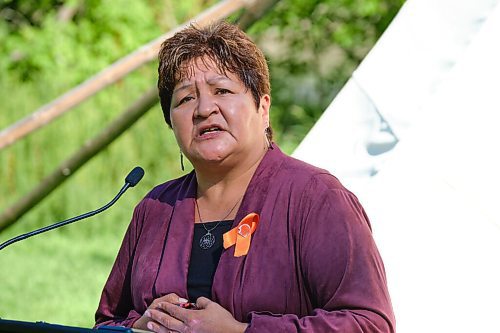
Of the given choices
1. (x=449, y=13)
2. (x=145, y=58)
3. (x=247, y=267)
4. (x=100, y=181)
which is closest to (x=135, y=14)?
(x=100, y=181)

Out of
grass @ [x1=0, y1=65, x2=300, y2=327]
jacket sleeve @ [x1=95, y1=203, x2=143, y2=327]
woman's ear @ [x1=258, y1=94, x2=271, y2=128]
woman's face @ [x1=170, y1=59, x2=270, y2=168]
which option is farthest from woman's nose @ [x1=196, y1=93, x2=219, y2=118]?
grass @ [x1=0, y1=65, x2=300, y2=327]

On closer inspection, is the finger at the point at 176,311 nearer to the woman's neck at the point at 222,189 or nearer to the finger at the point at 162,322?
the finger at the point at 162,322

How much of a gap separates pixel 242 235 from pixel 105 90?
8.63 m

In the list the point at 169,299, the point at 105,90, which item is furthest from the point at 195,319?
the point at 105,90

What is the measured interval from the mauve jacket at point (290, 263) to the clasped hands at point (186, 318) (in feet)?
0.14

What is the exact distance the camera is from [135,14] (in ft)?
37.6

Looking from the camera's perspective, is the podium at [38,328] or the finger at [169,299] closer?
the podium at [38,328]

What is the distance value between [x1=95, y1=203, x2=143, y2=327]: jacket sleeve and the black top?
0.75ft

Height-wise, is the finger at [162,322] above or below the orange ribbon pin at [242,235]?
below

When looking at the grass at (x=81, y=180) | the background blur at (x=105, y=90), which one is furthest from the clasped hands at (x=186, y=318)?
the background blur at (x=105, y=90)

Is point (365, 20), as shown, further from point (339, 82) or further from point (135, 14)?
point (135, 14)

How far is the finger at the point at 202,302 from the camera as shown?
2367 millimetres

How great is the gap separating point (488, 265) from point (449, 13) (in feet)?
2.93

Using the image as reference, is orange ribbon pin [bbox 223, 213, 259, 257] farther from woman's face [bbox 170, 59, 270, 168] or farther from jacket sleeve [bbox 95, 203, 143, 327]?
jacket sleeve [bbox 95, 203, 143, 327]
